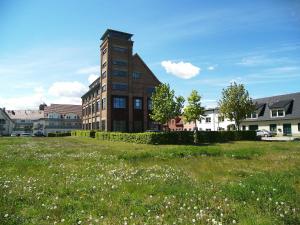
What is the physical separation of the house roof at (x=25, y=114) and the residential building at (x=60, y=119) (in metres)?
25.1

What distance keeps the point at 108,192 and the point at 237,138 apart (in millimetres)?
40303

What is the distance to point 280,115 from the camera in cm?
6259

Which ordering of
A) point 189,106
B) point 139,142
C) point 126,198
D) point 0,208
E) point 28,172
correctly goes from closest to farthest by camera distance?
1. point 0,208
2. point 126,198
3. point 28,172
4. point 139,142
5. point 189,106

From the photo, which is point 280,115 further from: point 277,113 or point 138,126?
point 138,126

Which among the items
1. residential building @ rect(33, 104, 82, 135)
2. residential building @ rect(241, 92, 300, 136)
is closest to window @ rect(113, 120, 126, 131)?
residential building @ rect(241, 92, 300, 136)

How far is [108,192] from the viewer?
830cm

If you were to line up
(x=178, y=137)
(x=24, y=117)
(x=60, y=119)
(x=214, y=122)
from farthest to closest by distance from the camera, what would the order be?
(x=24, y=117), (x=60, y=119), (x=214, y=122), (x=178, y=137)

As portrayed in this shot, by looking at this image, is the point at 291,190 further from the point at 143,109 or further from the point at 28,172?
the point at 143,109

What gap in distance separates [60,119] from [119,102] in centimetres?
6431

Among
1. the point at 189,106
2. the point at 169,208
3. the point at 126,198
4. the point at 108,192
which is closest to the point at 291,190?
the point at 169,208

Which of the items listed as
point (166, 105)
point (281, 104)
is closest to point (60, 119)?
point (166, 105)

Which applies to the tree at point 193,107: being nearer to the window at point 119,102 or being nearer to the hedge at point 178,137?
the hedge at point 178,137

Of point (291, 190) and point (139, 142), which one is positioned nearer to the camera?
point (291, 190)

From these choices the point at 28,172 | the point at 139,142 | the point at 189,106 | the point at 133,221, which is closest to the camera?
the point at 133,221
